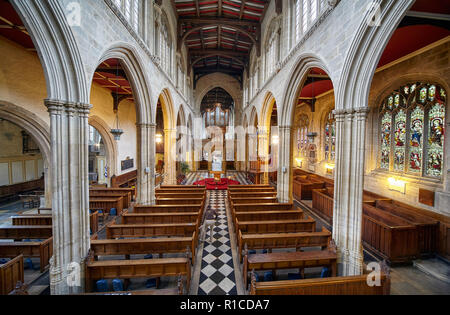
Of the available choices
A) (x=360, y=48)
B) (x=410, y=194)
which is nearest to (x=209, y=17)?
(x=360, y=48)

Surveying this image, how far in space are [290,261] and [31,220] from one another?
7.50m

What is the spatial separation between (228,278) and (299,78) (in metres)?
7.00

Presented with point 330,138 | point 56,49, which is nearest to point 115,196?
point 56,49

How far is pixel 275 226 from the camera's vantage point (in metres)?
5.42

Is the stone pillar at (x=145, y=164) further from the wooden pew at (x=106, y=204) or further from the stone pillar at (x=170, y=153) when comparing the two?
the stone pillar at (x=170, y=153)

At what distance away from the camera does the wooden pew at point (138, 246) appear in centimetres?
429

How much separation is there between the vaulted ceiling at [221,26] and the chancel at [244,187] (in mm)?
335

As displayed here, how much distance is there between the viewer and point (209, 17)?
40.4 feet

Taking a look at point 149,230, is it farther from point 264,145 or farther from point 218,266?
point 264,145

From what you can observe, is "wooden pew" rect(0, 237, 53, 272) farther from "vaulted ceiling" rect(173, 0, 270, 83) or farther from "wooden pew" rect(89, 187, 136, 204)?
"vaulted ceiling" rect(173, 0, 270, 83)
